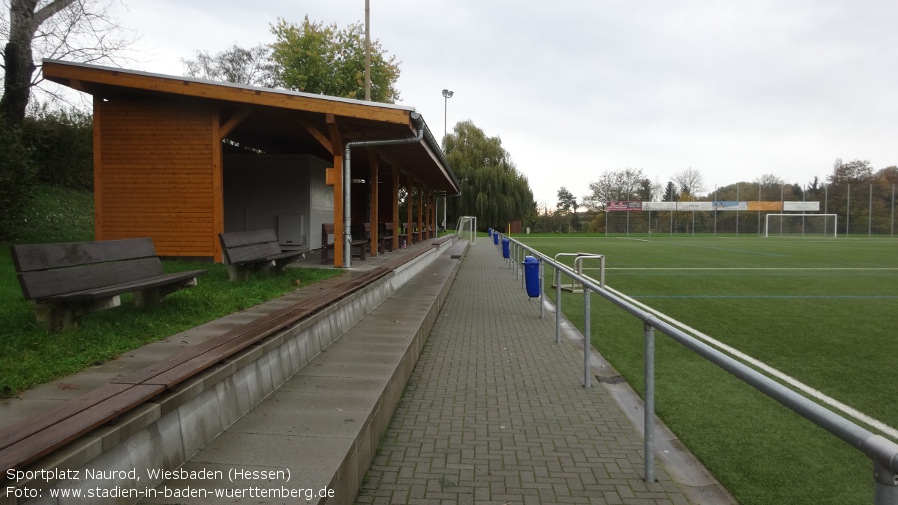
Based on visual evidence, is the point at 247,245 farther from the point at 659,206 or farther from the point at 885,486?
the point at 659,206

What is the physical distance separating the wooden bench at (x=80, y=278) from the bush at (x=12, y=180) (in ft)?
28.4

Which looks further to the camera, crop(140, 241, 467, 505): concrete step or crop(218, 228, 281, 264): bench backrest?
crop(218, 228, 281, 264): bench backrest

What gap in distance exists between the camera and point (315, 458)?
2.85 metres

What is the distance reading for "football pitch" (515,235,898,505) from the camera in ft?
11.4

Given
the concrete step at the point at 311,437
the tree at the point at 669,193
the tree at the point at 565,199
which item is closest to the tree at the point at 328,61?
the concrete step at the point at 311,437

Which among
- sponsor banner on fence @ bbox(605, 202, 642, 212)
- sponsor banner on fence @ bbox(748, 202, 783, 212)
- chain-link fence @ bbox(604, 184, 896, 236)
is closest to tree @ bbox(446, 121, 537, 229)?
sponsor banner on fence @ bbox(605, 202, 642, 212)

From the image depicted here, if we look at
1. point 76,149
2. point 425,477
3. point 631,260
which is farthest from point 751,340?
point 76,149

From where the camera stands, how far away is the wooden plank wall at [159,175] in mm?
10094

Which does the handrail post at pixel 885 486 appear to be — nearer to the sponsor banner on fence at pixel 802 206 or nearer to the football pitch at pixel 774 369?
the football pitch at pixel 774 369

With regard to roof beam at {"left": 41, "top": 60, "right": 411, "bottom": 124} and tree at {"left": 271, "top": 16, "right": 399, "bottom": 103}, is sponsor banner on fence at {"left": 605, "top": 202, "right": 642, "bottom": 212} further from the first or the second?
→ roof beam at {"left": 41, "top": 60, "right": 411, "bottom": 124}

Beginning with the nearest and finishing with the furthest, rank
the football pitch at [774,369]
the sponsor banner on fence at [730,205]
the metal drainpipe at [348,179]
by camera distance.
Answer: the football pitch at [774,369]
the metal drainpipe at [348,179]
the sponsor banner on fence at [730,205]

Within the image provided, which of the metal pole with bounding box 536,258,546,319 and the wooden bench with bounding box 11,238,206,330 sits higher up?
the wooden bench with bounding box 11,238,206,330

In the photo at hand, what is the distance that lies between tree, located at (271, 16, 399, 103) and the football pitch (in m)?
26.8

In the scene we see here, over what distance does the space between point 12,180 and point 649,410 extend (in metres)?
13.3
